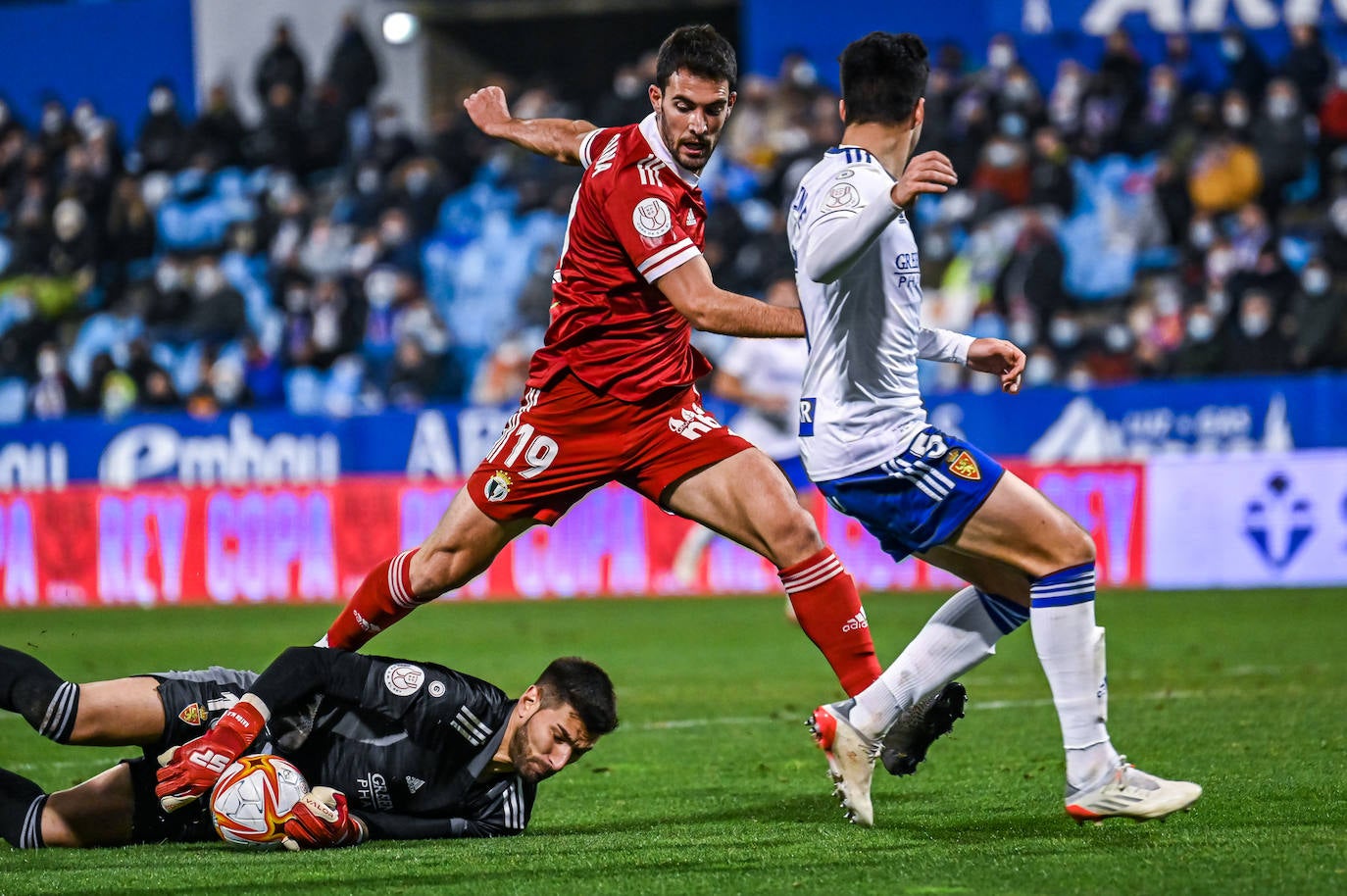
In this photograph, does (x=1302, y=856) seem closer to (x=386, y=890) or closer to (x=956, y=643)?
(x=956, y=643)

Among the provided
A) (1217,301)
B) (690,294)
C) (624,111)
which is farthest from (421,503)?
(690,294)

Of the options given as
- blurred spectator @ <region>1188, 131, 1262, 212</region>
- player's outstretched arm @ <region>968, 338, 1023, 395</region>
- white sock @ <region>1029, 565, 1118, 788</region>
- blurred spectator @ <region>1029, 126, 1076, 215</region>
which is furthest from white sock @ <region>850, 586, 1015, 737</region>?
blurred spectator @ <region>1188, 131, 1262, 212</region>

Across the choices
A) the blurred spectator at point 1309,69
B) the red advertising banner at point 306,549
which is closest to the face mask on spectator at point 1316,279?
the blurred spectator at point 1309,69

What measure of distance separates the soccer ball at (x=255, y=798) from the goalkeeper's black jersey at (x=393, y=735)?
0.21 m

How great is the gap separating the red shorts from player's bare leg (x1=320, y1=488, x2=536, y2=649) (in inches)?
2.7

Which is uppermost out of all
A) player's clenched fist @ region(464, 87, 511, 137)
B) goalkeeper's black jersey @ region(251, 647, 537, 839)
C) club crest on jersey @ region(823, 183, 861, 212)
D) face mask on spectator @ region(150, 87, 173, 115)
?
face mask on spectator @ region(150, 87, 173, 115)

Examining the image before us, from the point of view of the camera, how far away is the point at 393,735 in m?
5.59

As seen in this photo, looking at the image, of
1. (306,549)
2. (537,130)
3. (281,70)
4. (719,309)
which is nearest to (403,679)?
(719,309)

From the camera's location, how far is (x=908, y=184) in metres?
4.89

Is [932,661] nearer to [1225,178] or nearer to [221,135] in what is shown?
[1225,178]

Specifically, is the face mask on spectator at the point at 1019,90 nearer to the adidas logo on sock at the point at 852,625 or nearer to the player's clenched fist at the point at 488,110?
the player's clenched fist at the point at 488,110

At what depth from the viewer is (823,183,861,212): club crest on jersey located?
510 cm

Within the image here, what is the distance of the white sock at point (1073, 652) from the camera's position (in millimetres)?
5156

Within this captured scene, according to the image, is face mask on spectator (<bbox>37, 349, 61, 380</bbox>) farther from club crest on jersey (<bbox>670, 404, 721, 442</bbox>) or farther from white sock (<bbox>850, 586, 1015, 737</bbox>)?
white sock (<bbox>850, 586, 1015, 737</bbox>)
